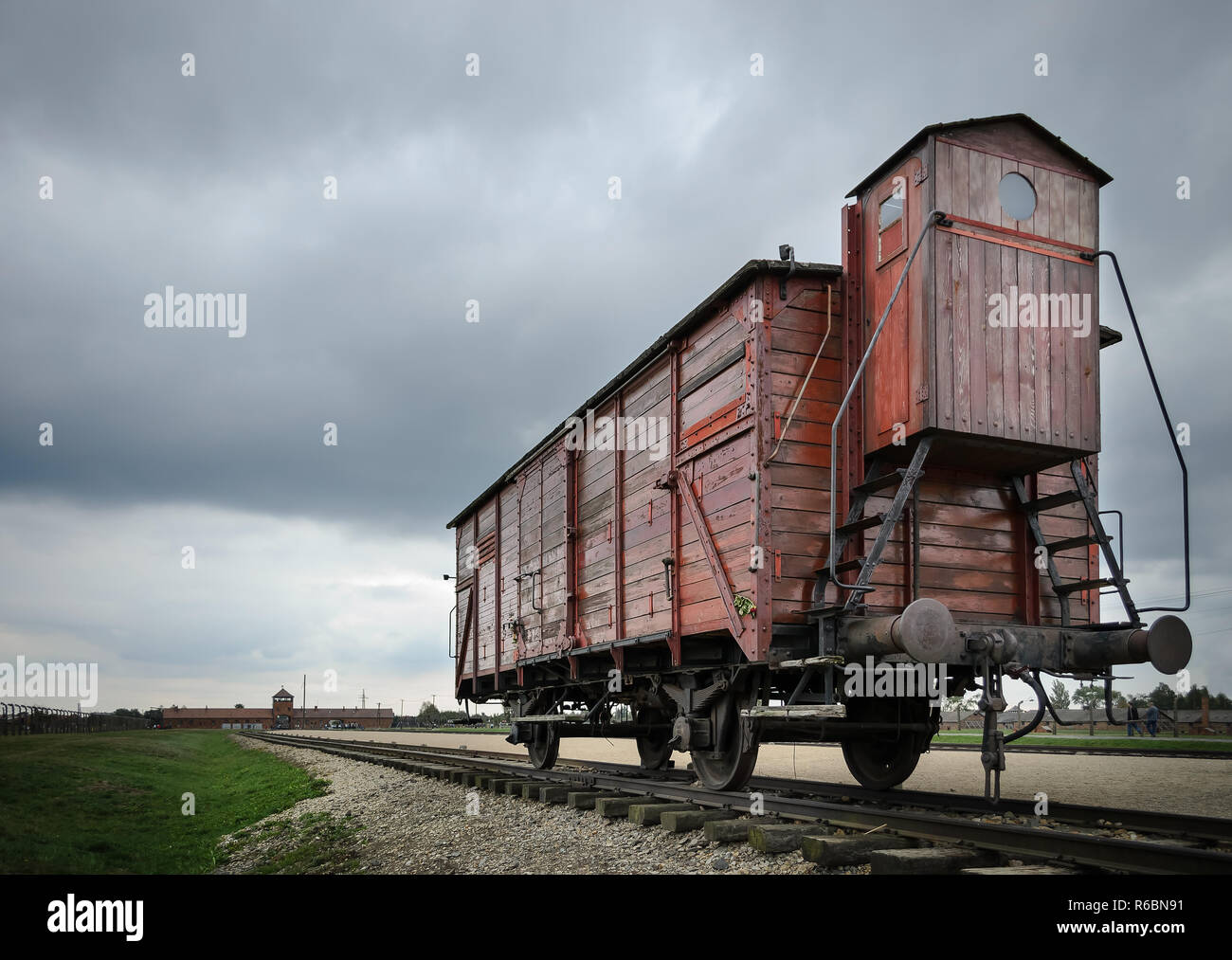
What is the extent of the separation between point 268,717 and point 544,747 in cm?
9151

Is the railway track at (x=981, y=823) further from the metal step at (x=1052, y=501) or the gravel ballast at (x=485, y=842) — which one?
the metal step at (x=1052, y=501)

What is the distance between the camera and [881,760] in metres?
10.3

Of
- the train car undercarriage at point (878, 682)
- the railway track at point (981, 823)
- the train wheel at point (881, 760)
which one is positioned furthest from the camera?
the train wheel at point (881, 760)

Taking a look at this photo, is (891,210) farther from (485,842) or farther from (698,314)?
(485,842)

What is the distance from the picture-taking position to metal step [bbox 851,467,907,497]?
7812mm

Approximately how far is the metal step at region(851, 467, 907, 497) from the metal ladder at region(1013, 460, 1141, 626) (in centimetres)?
155

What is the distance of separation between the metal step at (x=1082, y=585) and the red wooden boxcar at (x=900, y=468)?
0.03m

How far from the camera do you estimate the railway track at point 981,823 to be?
5383mm

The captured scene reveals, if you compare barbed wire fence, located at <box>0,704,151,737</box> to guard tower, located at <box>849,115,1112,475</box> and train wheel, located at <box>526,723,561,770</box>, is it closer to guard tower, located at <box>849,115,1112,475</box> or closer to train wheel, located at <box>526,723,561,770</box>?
train wheel, located at <box>526,723,561,770</box>

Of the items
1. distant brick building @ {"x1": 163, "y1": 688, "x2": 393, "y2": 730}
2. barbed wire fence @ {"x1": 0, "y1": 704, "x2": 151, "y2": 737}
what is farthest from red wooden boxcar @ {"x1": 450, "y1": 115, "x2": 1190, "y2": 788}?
distant brick building @ {"x1": 163, "y1": 688, "x2": 393, "y2": 730}

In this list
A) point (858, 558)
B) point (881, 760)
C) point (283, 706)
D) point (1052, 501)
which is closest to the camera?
point (858, 558)

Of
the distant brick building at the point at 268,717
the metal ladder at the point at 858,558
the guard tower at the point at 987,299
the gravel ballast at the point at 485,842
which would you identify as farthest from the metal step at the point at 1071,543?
the distant brick building at the point at 268,717

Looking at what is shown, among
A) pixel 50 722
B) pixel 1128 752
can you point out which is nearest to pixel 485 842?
pixel 1128 752

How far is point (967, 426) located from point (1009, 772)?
363 inches
